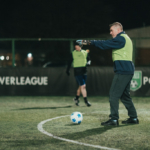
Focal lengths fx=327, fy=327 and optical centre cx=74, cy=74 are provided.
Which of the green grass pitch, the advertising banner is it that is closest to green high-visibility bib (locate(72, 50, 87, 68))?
the green grass pitch

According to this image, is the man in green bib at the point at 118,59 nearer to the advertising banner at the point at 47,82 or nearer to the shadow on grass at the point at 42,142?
the shadow on grass at the point at 42,142

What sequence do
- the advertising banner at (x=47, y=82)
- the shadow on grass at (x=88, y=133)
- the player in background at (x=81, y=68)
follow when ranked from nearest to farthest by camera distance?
the shadow on grass at (x=88, y=133), the player in background at (x=81, y=68), the advertising banner at (x=47, y=82)

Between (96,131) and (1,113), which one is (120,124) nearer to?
(96,131)

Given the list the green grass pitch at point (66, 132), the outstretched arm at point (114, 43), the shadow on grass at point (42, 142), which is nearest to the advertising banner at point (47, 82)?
the green grass pitch at point (66, 132)

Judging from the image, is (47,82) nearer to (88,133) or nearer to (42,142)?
(88,133)

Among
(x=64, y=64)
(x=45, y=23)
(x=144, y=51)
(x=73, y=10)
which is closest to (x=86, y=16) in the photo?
(x=73, y=10)

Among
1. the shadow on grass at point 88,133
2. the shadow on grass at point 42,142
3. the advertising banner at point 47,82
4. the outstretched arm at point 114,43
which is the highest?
the outstretched arm at point 114,43

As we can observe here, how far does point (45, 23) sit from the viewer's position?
4819 centimetres

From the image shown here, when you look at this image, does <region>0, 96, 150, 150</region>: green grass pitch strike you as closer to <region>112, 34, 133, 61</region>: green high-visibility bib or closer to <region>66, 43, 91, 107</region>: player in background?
<region>66, 43, 91, 107</region>: player in background

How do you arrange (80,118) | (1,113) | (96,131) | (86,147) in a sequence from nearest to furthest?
(86,147) → (96,131) → (80,118) → (1,113)

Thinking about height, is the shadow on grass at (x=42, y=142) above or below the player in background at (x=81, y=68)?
below

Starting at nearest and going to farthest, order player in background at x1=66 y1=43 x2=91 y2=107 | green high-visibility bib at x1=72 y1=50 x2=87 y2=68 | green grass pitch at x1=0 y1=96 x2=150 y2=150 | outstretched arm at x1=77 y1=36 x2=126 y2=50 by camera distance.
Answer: green grass pitch at x1=0 y1=96 x2=150 y2=150, outstretched arm at x1=77 y1=36 x2=126 y2=50, player in background at x1=66 y1=43 x2=91 y2=107, green high-visibility bib at x1=72 y1=50 x2=87 y2=68

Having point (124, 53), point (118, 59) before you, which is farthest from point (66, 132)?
point (124, 53)

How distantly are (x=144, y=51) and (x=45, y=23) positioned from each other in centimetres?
3490
